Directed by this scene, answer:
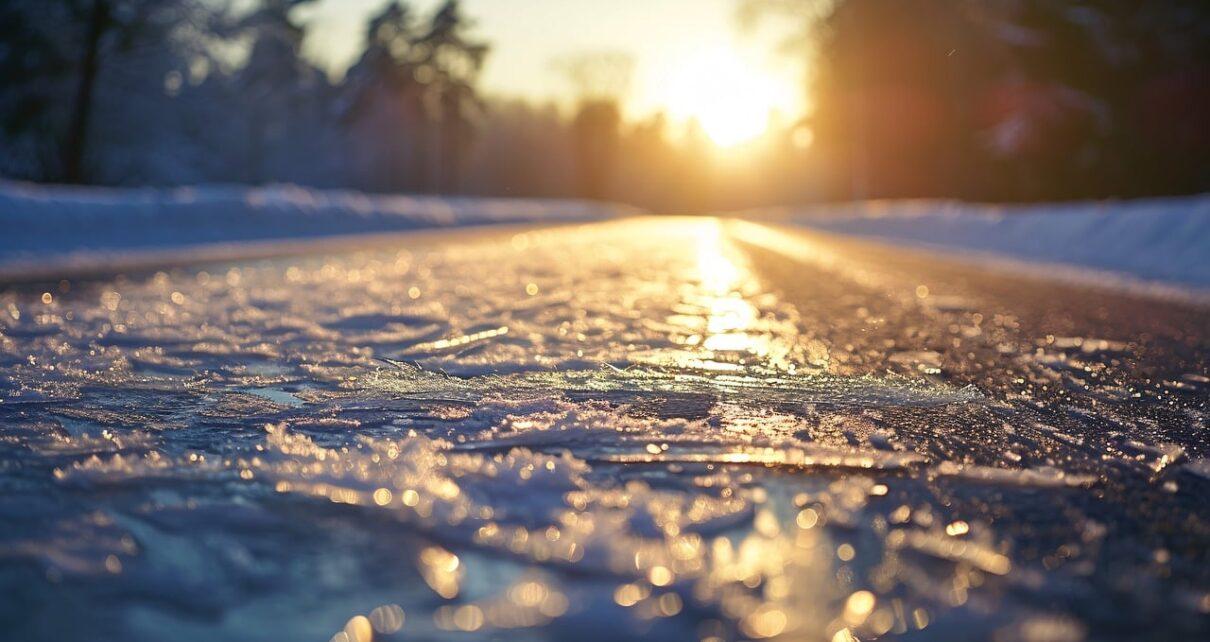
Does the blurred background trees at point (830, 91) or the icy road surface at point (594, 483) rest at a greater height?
the blurred background trees at point (830, 91)

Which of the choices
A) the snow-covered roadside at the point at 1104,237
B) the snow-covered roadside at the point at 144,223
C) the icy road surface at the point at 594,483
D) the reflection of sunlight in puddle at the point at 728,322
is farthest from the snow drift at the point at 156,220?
the snow-covered roadside at the point at 1104,237

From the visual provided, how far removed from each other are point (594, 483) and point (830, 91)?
4435 cm

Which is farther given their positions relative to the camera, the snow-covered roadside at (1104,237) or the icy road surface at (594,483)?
the snow-covered roadside at (1104,237)

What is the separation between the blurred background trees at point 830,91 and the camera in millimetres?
28906

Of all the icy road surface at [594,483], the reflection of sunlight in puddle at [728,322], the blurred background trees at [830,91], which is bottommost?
the reflection of sunlight in puddle at [728,322]

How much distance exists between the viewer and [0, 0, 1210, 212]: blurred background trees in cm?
2891

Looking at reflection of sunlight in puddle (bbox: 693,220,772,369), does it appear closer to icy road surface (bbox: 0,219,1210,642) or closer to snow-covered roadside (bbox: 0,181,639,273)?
icy road surface (bbox: 0,219,1210,642)

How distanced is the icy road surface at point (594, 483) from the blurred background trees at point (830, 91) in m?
24.1

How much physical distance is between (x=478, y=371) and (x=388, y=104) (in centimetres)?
6524

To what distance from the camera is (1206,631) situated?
188 centimetres

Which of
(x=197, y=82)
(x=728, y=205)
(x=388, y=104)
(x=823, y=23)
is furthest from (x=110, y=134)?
(x=728, y=205)

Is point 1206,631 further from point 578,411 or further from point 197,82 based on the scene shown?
point 197,82

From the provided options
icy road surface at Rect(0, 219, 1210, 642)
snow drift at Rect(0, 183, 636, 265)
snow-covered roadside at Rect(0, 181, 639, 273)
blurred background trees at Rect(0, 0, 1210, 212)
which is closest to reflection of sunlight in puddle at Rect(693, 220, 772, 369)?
icy road surface at Rect(0, 219, 1210, 642)

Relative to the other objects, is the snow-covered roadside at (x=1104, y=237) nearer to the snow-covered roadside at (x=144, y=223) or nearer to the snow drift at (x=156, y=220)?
the snow-covered roadside at (x=144, y=223)
